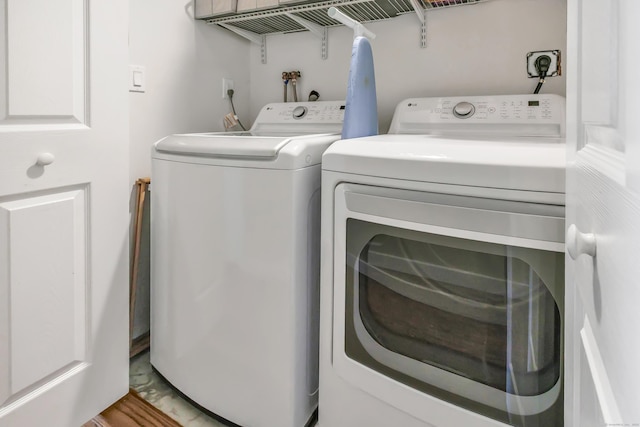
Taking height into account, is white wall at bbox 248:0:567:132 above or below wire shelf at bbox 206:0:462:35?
below

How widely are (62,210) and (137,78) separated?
72 centimetres

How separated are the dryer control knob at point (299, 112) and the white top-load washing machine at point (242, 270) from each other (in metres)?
0.66

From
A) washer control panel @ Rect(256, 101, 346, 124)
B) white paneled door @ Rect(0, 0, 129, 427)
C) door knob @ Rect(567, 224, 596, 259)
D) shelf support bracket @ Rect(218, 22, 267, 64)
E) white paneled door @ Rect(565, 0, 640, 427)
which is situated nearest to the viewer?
white paneled door @ Rect(565, 0, 640, 427)

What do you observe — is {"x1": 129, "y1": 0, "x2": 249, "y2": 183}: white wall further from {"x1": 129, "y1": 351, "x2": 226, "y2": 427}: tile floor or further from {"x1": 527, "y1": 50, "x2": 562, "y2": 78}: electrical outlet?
{"x1": 527, "y1": 50, "x2": 562, "y2": 78}: electrical outlet

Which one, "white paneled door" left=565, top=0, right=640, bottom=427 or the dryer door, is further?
the dryer door

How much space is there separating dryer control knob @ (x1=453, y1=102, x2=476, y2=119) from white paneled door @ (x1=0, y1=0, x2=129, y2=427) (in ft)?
4.10

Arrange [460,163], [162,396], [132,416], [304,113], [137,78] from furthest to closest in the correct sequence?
[304,113], [137,78], [162,396], [132,416], [460,163]

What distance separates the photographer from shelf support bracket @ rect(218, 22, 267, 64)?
82.0 inches

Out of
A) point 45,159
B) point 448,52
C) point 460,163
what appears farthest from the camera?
point 448,52

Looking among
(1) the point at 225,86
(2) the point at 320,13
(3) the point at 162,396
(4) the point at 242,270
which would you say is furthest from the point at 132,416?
(2) the point at 320,13

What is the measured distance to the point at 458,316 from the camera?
92 cm

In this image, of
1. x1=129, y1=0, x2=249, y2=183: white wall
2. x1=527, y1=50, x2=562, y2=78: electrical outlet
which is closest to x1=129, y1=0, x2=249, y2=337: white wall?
x1=129, y1=0, x2=249, y2=183: white wall

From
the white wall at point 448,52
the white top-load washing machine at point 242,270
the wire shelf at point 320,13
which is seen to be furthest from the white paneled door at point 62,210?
the white wall at point 448,52

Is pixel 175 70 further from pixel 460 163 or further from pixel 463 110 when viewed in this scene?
pixel 460 163
